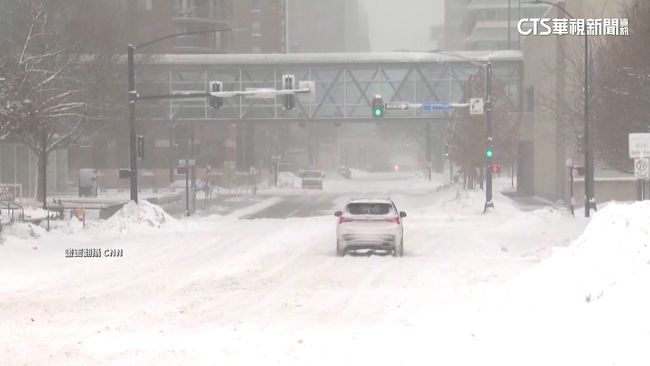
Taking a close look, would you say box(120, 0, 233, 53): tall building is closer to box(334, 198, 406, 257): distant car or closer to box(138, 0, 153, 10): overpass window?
box(138, 0, 153, 10): overpass window

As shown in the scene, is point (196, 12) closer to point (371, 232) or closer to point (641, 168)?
point (371, 232)

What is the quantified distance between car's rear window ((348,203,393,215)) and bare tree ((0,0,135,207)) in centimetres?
1797

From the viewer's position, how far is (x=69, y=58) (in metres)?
44.0

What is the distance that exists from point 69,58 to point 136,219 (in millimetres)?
15999

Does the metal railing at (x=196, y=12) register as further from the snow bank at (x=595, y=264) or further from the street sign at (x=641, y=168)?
the snow bank at (x=595, y=264)

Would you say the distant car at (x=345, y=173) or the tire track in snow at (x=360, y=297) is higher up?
the distant car at (x=345, y=173)

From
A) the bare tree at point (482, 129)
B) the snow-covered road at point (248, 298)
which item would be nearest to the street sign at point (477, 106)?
the snow-covered road at point (248, 298)

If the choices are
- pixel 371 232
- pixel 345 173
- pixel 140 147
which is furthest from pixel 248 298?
pixel 345 173

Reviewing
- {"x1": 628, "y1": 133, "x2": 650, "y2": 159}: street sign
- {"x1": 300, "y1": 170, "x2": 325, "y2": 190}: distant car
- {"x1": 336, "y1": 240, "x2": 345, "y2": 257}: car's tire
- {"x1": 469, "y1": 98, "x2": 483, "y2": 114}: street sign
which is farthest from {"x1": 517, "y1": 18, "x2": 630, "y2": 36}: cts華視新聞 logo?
{"x1": 300, "y1": 170, "x2": 325, "y2": 190}: distant car

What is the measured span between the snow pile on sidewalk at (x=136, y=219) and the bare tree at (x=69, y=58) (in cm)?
625

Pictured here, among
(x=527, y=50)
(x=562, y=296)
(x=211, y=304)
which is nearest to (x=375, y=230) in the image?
(x=211, y=304)

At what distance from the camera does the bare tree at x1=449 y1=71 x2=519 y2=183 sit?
59.9m

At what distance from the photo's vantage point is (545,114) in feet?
185

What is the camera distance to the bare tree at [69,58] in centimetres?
4006
